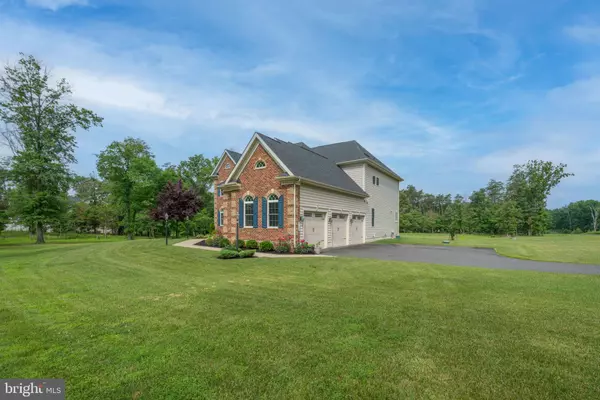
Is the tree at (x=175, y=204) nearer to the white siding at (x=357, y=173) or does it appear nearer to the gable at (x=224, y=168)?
the gable at (x=224, y=168)

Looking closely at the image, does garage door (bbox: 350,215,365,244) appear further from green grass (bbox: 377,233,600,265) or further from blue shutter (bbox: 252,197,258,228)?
blue shutter (bbox: 252,197,258,228)

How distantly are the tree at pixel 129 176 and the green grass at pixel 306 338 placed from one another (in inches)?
1177

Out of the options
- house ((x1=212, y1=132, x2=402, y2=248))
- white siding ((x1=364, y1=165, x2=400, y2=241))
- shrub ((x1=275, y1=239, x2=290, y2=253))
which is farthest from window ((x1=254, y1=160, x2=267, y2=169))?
white siding ((x1=364, y1=165, x2=400, y2=241))

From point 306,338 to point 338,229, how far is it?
51.8 feet

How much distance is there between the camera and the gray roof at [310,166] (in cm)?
1678

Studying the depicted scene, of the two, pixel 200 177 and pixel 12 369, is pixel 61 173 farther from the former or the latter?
pixel 12 369

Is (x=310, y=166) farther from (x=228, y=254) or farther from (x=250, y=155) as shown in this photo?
(x=228, y=254)

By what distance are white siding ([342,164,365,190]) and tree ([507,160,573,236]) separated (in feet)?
120

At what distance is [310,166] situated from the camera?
61.7ft

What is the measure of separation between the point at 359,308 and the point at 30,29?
14355 mm

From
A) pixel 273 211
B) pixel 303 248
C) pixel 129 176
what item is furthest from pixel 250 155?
pixel 129 176

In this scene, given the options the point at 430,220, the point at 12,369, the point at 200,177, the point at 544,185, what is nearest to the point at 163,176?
the point at 200,177

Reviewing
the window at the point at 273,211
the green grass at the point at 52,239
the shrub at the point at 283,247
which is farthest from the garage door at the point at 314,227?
the green grass at the point at 52,239

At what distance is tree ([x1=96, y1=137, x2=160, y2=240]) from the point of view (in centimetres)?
3412
